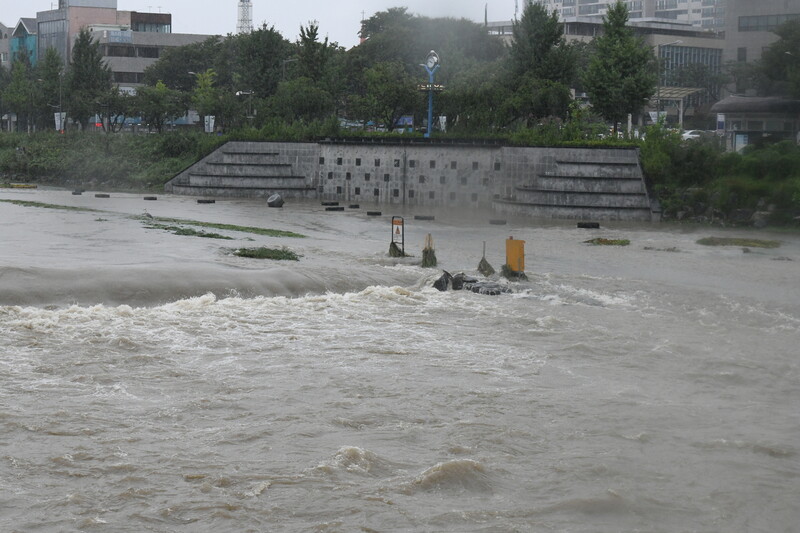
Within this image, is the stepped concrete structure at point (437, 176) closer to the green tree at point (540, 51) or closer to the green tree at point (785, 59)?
the green tree at point (540, 51)

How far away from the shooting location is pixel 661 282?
26.5 m

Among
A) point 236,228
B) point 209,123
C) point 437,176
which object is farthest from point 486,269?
point 209,123

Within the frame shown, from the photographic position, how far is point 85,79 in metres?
81.4

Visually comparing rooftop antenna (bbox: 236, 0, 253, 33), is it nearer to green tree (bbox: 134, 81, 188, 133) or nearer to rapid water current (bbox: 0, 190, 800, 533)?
green tree (bbox: 134, 81, 188, 133)

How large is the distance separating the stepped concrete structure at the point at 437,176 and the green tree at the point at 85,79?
85.0 ft

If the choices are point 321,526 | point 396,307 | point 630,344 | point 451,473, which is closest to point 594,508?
point 451,473

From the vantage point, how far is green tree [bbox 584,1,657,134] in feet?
177

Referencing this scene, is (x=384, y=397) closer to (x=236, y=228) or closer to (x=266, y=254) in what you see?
(x=266, y=254)

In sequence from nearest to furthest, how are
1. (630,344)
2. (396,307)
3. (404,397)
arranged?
(404,397)
(630,344)
(396,307)

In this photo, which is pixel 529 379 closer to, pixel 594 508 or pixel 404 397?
pixel 404 397

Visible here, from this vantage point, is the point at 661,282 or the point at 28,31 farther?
the point at 28,31

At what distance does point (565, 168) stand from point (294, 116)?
23634mm

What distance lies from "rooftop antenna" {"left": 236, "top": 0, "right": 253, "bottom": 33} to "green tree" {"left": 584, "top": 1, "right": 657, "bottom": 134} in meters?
76.4

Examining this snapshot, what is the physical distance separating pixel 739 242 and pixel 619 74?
20.9 metres
